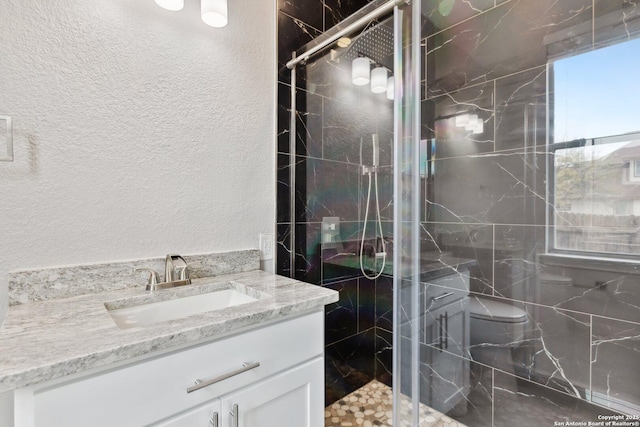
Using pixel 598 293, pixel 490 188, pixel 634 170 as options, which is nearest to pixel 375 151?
pixel 490 188

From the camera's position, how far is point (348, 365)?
1919mm

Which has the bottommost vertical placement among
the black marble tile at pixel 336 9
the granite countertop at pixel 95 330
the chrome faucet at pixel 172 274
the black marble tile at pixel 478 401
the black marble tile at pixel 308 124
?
the black marble tile at pixel 478 401

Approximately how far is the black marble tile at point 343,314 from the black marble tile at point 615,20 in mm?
1672

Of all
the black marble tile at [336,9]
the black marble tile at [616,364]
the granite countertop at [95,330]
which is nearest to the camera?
the granite countertop at [95,330]

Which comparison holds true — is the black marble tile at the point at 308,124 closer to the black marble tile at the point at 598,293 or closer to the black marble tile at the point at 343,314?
the black marble tile at the point at 343,314

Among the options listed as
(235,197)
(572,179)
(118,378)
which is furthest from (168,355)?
(572,179)

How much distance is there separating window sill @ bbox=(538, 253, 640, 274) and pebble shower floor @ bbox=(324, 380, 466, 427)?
1.01 metres

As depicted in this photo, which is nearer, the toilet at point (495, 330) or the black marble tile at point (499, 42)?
the black marble tile at point (499, 42)

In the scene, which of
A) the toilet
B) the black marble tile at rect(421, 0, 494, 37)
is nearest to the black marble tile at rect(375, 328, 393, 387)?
the toilet

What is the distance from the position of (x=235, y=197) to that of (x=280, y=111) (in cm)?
55

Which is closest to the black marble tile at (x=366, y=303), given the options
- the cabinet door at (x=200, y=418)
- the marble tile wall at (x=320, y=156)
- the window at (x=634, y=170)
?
the marble tile wall at (x=320, y=156)

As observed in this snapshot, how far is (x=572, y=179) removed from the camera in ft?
4.66

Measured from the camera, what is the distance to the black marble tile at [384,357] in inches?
77.9

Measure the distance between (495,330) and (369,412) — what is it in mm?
862
